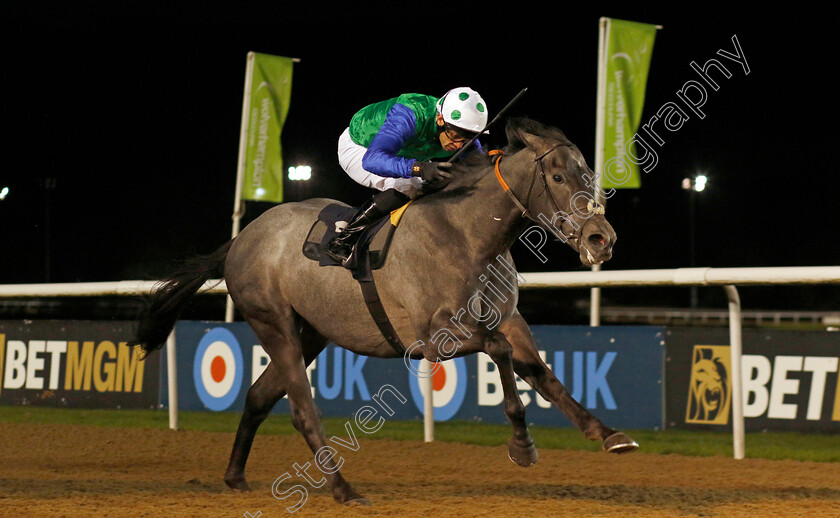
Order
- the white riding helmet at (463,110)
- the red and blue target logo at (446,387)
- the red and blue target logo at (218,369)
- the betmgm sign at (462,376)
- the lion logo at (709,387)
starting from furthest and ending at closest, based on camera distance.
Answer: the red and blue target logo at (218,369) → the red and blue target logo at (446,387) → the betmgm sign at (462,376) → the lion logo at (709,387) → the white riding helmet at (463,110)

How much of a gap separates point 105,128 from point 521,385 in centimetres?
3855

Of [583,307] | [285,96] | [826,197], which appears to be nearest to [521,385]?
[285,96]

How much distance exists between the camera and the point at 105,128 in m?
42.3

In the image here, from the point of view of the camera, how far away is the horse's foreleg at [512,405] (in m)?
3.96

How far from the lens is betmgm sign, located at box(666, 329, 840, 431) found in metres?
6.13

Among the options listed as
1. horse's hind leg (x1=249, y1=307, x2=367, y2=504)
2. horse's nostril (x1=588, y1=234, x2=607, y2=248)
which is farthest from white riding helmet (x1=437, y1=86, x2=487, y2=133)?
horse's hind leg (x1=249, y1=307, x2=367, y2=504)

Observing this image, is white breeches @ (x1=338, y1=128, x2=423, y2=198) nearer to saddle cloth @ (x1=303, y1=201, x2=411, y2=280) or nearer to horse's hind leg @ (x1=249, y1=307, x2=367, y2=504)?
saddle cloth @ (x1=303, y1=201, x2=411, y2=280)

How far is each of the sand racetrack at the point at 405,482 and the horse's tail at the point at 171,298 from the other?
0.80 metres

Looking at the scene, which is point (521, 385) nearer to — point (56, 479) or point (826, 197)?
point (56, 479)

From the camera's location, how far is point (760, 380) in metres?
6.36

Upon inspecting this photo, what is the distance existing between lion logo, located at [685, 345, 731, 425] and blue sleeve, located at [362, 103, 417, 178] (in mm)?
3087

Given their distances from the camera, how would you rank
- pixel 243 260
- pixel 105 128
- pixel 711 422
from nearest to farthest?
pixel 243 260 → pixel 711 422 → pixel 105 128

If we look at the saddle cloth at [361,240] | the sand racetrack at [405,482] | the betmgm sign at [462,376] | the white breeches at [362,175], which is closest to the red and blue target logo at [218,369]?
the betmgm sign at [462,376]

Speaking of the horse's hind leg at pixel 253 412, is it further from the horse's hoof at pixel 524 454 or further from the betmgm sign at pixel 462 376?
the betmgm sign at pixel 462 376
